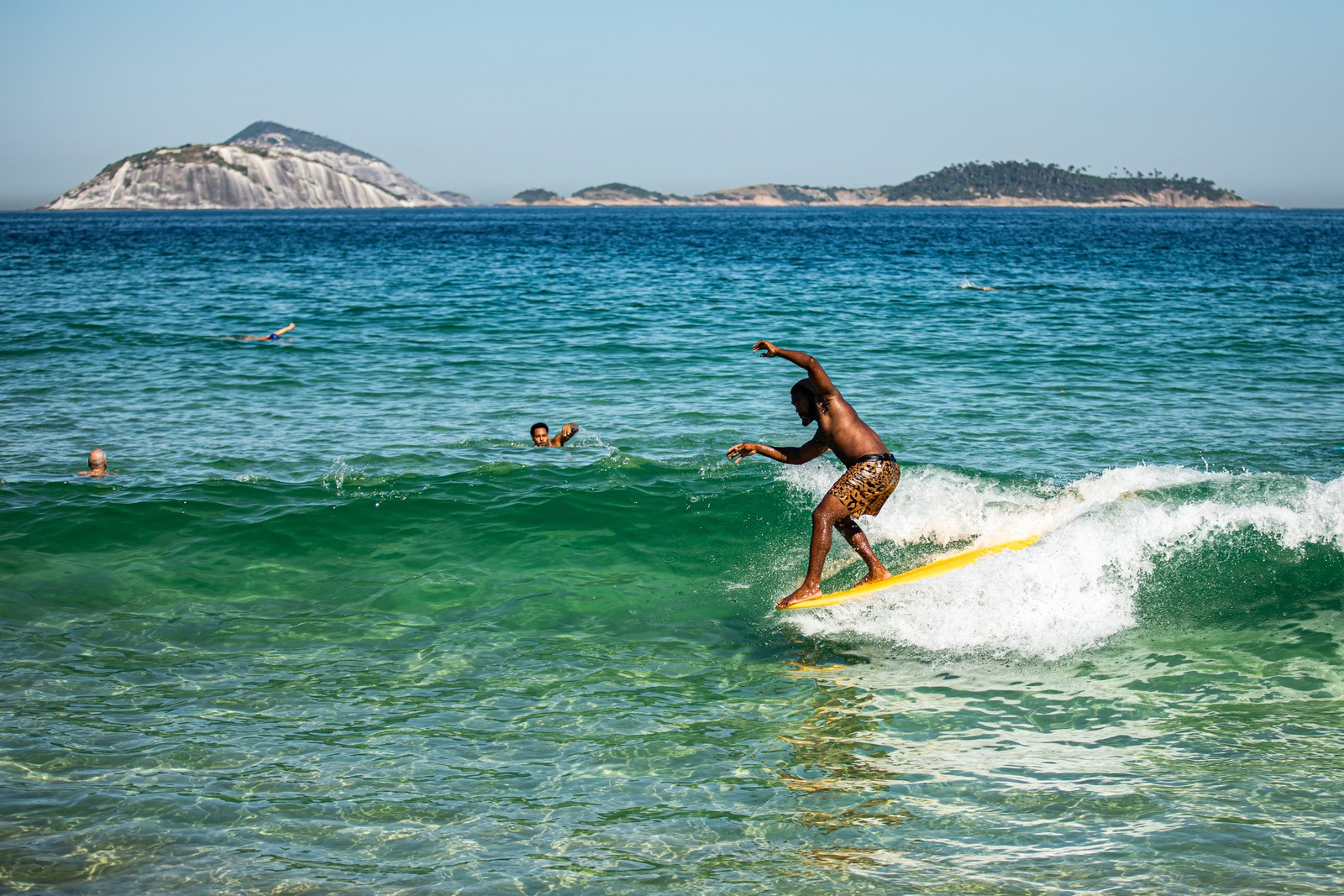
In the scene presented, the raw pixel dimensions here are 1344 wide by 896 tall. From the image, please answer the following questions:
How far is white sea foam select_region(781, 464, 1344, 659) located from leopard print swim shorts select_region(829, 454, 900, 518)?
81cm

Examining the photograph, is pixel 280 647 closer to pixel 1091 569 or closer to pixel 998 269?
pixel 1091 569

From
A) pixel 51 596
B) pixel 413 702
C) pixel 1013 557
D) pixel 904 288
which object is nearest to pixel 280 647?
pixel 413 702

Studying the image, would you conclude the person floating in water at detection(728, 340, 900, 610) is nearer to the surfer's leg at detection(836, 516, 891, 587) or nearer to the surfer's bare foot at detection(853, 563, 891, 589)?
the surfer's leg at detection(836, 516, 891, 587)

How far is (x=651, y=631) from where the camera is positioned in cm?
872

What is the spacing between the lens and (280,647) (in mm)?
8242

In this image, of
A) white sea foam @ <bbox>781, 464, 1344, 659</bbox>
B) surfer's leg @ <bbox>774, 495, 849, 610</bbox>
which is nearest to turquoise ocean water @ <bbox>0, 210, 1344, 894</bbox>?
white sea foam @ <bbox>781, 464, 1344, 659</bbox>

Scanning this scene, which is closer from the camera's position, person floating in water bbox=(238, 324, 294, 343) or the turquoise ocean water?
the turquoise ocean water

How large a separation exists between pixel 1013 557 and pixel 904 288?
2759 cm

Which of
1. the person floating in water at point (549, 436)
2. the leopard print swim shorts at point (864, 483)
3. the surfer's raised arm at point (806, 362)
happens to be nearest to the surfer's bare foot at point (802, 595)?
the leopard print swim shorts at point (864, 483)

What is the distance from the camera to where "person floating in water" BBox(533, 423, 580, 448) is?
14234mm

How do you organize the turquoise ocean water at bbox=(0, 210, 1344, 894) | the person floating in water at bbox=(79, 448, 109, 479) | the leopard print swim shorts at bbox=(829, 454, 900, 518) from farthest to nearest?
1. the person floating in water at bbox=(79, 448, 109, 479)
2. the leopard print swim shorts at bbox=(829, 454, 900, 518)
3. the turquoise ocean water at bbox=(0, 210, 1344, 894)

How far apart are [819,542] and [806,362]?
156cm

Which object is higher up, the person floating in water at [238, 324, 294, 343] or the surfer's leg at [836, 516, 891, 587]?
the person floating in water at [238, 324, 294, 343]

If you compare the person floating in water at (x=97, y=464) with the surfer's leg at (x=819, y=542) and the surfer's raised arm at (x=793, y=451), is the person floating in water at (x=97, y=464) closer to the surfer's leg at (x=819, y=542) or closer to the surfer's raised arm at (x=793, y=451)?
the surfer's raised arm at (x=793, y=451)
